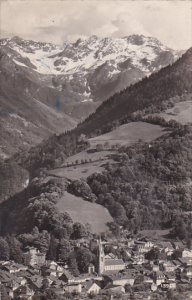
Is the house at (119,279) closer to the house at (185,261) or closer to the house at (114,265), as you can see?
the house at (114,265)

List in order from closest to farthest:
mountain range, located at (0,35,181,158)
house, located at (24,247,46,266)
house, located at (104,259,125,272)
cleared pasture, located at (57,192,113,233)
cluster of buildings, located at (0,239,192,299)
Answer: cluster of buildings, located at (0,239,192,299)
house, located at (104,259,125,272)
house, located at (24,247,46,266)
cleared pasture, located at (57,192,113,233)
mountain range, located at (0,35,181,158)

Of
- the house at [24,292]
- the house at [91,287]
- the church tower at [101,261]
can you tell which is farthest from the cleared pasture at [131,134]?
the house at [24,292]

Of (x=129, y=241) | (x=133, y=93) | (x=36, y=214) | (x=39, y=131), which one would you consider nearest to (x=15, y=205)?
(x=36, y=214)

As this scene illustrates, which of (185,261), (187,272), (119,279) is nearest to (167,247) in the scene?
(185,261)

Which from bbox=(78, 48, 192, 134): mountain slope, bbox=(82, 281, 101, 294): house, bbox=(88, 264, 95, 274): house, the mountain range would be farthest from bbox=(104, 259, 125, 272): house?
the mountain range

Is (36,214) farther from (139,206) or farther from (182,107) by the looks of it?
(182,107)

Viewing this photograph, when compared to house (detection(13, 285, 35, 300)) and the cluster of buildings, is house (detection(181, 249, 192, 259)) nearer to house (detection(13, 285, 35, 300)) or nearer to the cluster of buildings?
the cluster of buildings
